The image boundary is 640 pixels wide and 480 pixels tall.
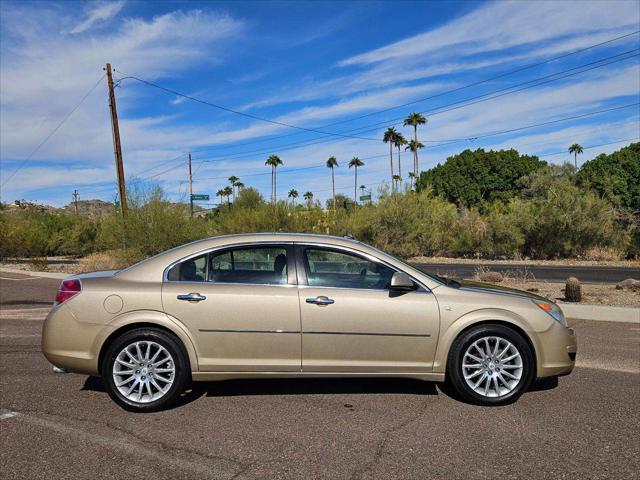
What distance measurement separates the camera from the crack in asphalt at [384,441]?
359 centimetres

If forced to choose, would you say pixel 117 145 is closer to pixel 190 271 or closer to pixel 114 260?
pixel 114 260

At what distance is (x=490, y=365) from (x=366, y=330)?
1205 mm

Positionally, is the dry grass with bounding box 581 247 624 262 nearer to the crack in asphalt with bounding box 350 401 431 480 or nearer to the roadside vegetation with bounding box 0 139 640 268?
the roadside vegetation with bounding box 0 139 640 268

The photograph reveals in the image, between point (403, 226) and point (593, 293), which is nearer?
point (593, 293)

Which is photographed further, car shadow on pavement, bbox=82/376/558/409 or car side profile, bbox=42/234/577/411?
car shadow on pavement, bbox=82/376/558/409

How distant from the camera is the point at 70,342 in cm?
485

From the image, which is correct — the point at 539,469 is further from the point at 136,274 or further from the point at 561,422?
the point at 136,274

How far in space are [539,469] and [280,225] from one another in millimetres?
26023

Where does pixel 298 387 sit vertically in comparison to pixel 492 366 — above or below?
below

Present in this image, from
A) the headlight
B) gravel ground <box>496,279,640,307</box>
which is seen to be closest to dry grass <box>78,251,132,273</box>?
gravel ground <box>496,279,640,307</box>

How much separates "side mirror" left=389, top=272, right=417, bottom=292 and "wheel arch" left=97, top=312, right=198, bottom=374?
191cm

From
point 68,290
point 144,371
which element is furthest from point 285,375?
point 68,290

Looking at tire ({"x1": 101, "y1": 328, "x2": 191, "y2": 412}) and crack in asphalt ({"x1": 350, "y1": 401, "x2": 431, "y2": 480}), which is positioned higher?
tire ({"x1": 101, "y1": 328, "x2": 191, "y2": 412})

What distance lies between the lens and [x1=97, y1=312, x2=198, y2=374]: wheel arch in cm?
481
